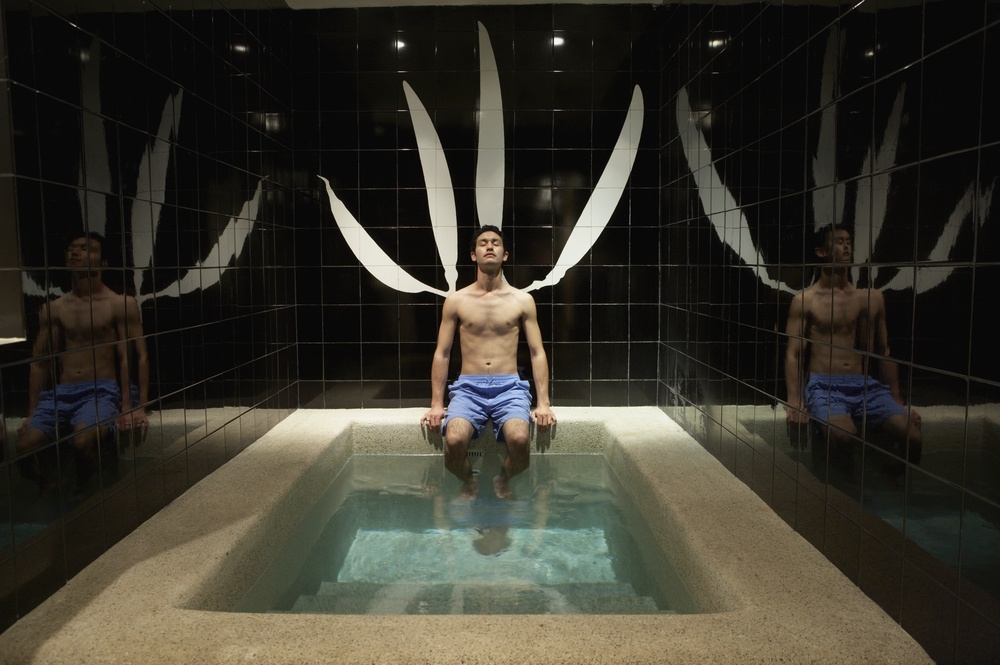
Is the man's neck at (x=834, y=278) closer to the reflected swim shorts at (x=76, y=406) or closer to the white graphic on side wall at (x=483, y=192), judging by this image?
the reflected swim shorts at (x=76, y=406)

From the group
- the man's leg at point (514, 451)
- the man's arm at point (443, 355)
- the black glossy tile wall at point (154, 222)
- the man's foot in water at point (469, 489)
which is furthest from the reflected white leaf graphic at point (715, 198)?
the black glossy tile wall at point (154, 222)

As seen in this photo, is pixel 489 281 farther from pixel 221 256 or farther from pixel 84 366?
pixel 84 366

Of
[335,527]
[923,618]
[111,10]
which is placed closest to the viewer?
[923,618]

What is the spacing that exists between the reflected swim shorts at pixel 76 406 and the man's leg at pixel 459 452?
5.41ft

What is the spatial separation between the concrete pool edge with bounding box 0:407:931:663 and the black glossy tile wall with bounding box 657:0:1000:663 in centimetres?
16

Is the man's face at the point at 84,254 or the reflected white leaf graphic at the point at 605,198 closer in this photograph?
the man's face at the point at 84,254

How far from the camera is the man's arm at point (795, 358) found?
2676 millimetres

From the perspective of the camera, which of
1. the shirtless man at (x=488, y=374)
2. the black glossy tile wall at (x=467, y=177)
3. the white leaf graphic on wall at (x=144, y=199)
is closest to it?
the white leaf graphic on wall at (x=144, y=199)

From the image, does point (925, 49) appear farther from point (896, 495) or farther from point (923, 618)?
point (923, 618)

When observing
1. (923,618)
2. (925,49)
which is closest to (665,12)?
(925,49)

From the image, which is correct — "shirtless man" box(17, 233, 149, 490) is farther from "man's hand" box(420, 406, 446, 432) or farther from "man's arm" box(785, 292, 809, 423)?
"man's arm" box(785, 292, 809, 423)

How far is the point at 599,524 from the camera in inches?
135

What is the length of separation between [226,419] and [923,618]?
3049 millimetres

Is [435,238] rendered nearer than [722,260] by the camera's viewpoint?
No
